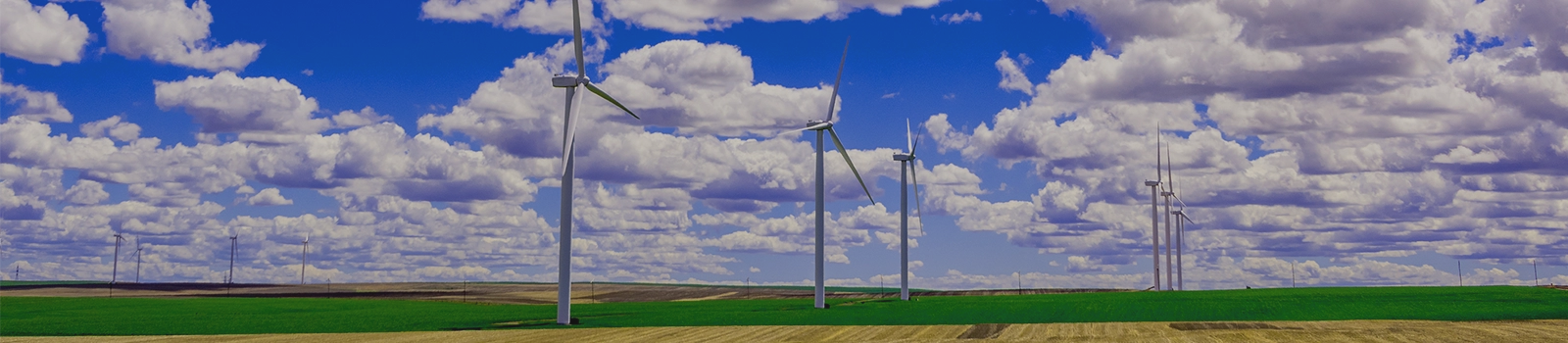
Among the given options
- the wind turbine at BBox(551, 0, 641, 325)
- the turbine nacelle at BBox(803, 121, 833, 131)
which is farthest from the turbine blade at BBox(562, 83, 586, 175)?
the turbine nacelle at BBox(803, 121, 833, 131)

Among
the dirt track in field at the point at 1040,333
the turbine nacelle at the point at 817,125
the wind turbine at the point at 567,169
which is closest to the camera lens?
the dirt track in field at the point at 1040,333

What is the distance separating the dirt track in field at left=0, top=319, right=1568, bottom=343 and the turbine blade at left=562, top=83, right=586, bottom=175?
8431mm

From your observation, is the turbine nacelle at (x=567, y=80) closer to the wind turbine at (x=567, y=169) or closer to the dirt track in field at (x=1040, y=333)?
the wind turbine at (x=567, y=169)

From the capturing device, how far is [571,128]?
215 ft

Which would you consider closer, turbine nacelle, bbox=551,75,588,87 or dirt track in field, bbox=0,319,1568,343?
dirt track in field, bbox=0,319,1568,343

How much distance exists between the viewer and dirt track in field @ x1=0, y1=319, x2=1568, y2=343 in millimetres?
52406

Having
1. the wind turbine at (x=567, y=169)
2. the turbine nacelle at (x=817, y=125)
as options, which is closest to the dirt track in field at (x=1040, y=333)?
the wind turbine at (x=567, y=169)

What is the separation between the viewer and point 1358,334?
176ft

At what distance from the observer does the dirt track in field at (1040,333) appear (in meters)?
52.4

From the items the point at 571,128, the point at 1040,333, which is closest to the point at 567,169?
the point at 571,128

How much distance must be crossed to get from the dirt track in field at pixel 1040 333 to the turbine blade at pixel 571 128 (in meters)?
8.43

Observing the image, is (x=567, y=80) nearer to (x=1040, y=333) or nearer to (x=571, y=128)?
(x=571, y=128)

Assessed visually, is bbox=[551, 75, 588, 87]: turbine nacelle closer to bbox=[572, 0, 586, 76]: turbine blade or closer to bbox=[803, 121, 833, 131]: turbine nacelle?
bbox=[572, 0, 586, 76]: turbine blade

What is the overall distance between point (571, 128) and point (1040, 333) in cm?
2514
